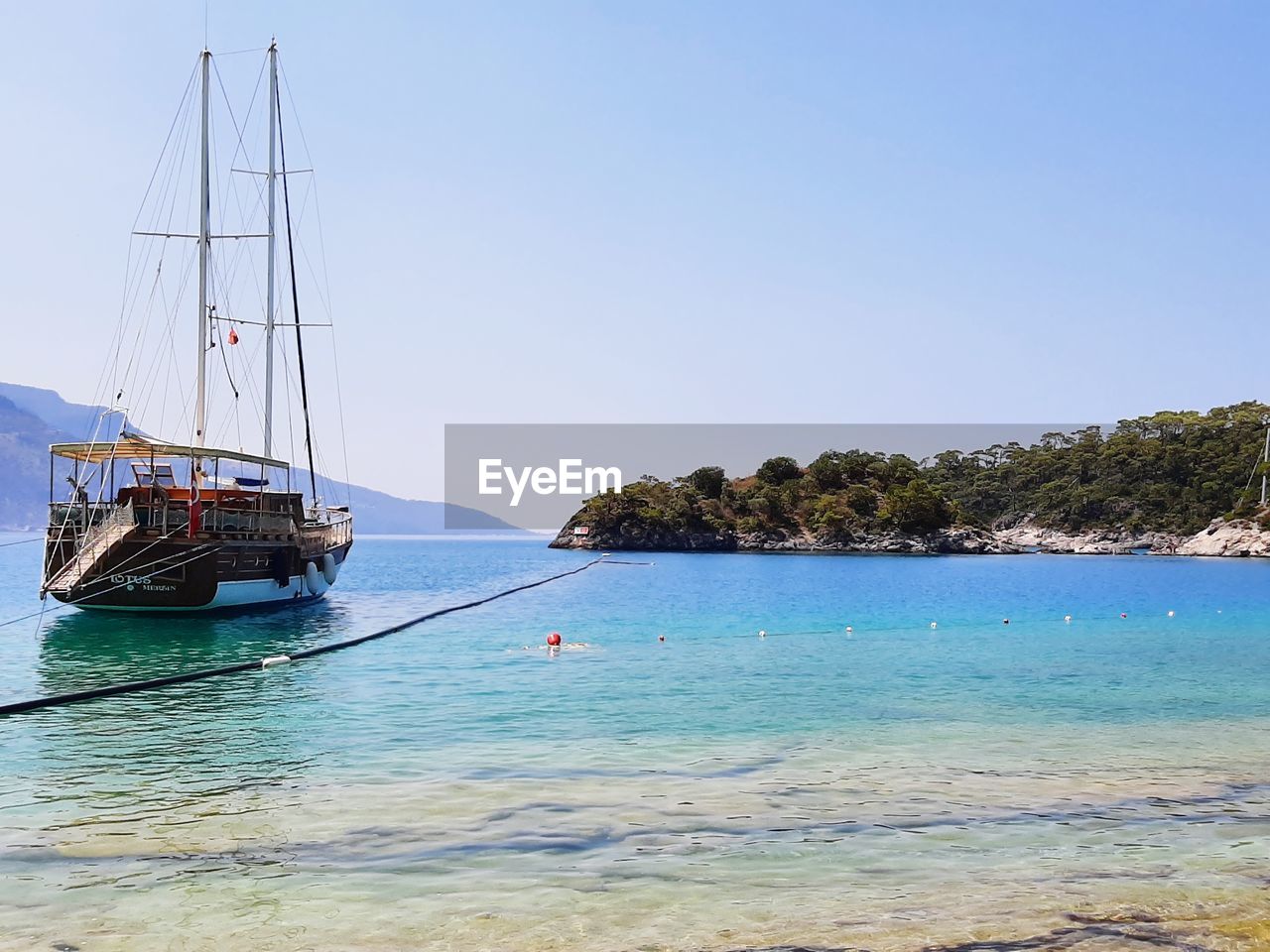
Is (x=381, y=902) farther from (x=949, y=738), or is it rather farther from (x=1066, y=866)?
(x=949, y=738)

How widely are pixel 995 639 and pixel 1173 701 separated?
13647 mm

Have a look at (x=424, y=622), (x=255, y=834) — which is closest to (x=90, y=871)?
(x=255, y=834)

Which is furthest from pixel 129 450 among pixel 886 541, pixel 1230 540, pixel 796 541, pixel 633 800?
pixel 1230 540

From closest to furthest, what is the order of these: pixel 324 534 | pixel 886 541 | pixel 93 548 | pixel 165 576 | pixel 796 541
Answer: pixel 93 548, pixel 165 576, pixel 324 534, pixel 886 541, pixel 796 541

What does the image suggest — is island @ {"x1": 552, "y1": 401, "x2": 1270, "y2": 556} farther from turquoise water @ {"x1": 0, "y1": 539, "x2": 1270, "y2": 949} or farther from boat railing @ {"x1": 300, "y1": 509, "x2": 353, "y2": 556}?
turquoise water @ {"x1": 0, "y1": 539, "x2": 1270, "y2": 949}

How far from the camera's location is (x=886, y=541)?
15125 cm

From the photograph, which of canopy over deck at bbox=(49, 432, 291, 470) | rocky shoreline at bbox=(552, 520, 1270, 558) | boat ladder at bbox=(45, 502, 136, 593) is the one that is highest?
canopy over deck at bbox=(49, 432, 291, 470)

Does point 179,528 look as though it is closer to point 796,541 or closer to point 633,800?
point 633,800

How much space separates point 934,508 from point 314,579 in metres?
126

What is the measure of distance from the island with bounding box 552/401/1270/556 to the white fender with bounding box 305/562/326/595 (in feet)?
361

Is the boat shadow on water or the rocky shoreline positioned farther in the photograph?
the rocky shoreline

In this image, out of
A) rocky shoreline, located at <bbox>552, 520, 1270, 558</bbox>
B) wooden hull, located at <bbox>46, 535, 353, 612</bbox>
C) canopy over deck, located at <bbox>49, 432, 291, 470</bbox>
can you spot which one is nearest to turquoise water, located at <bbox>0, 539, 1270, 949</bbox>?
wooden hull, located at <bbox>46, 535, 353, 612</bbox>

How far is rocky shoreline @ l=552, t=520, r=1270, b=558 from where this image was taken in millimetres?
148875

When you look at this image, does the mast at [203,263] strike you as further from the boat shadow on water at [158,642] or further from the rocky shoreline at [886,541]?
the rocky shoreline at [886,541]
